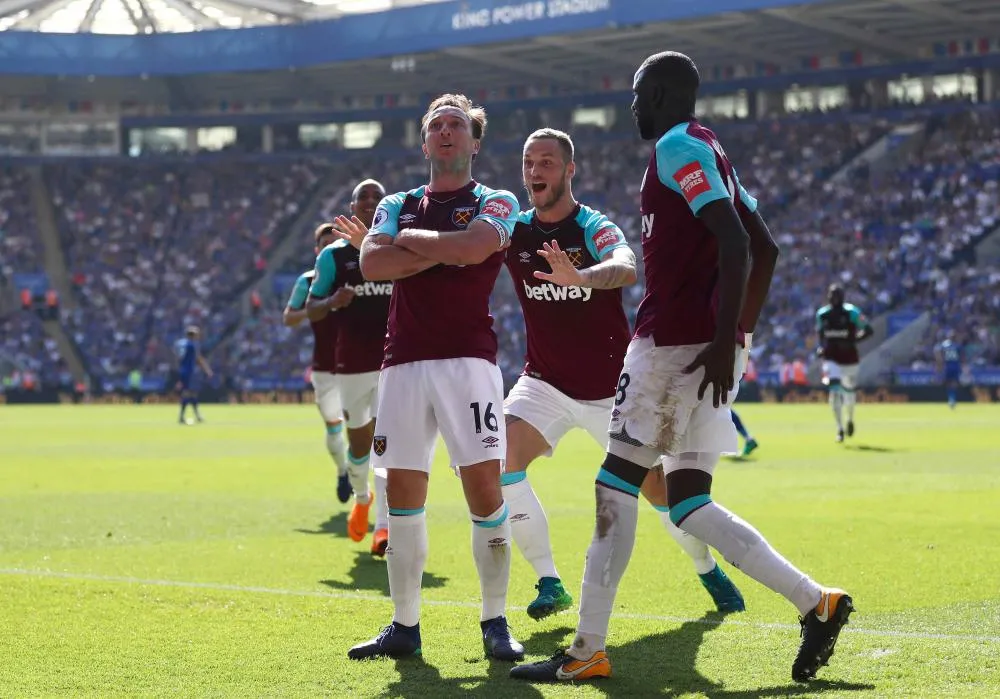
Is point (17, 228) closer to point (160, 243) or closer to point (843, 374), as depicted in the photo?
point (160, 243)

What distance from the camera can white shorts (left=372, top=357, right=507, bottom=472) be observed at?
20.8ft

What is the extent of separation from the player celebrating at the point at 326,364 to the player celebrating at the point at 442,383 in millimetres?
5646

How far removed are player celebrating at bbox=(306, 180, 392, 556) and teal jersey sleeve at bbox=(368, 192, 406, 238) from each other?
14.5 ft

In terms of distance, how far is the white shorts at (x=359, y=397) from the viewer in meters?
11.4

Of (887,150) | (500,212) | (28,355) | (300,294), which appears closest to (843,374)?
(300,294)

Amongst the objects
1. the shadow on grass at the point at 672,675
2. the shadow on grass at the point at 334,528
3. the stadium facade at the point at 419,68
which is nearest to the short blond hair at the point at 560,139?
the shadow on grass at the point at 672,675

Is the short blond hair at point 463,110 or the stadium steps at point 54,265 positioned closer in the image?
the short blond hair at point 463,110

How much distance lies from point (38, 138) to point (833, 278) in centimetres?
3768

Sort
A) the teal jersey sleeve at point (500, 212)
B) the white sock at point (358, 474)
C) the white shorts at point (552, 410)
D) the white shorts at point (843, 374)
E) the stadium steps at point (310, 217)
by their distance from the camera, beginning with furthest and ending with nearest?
the stadium steps at point (310, 217), the white shorts at point (843, 374), the white sock at point (358, 474), the white shorts at point (552, 410), the teal jersey sleeve at point (500, 212)

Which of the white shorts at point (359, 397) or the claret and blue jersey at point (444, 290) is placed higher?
the claret and blue jersey at point (444, 290)

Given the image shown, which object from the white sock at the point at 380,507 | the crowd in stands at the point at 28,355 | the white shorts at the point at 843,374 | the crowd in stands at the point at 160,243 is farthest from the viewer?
the crowd in stands at the point at 160,243

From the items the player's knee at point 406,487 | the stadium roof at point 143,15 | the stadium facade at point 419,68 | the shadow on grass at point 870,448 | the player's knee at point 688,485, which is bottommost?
the shadow on grass at point 870,448

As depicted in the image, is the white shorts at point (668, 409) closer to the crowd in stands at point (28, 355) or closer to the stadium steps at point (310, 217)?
the crowd in stands at point (28, 355)

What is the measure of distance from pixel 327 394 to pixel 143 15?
48.9m
